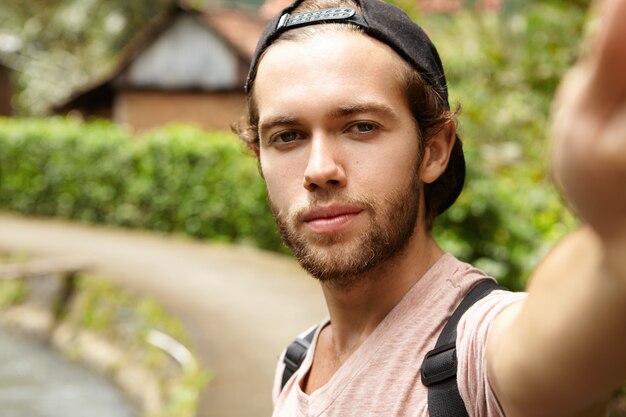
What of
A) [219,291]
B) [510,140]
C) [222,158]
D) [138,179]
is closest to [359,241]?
[510,140]

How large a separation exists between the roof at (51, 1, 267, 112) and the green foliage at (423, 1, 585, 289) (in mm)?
11753

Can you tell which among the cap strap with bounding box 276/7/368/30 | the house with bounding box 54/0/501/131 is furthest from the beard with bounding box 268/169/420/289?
the house with bounding box 54/0/501/131

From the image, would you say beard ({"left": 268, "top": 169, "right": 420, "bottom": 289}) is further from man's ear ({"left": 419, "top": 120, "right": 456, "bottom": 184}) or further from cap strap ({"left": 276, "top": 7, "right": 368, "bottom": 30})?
cap strap ({"left": 276, "top": 7, "right": 368, "bottom": 30})

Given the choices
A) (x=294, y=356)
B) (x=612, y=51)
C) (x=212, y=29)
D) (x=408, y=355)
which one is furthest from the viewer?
(x=212, y=29)

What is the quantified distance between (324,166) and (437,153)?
34cm

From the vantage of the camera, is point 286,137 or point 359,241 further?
point 286,137

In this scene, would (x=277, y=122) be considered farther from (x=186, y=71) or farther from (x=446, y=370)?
(x=186, y=71)

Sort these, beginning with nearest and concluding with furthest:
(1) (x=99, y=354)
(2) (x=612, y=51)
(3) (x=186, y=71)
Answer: (2) (x=612, y=51) < (1) (x=99, y=354) < (3) (x=186, y=71)

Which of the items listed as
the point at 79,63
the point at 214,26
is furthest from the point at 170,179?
the point at 79,63

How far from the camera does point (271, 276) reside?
9.32 meters

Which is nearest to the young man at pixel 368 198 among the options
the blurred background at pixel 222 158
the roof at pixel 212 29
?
the blurred background at pixel 222 158

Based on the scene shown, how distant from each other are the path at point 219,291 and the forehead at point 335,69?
13.5ft

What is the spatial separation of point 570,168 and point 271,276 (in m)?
8.69

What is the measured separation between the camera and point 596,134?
0.68 m
